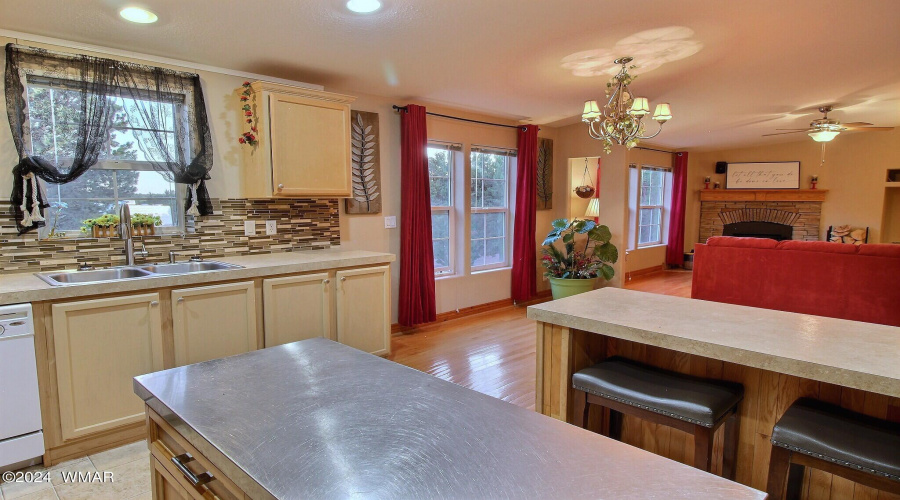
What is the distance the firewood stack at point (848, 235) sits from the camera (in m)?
7.54

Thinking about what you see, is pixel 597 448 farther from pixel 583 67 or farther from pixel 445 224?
pixel 445 224

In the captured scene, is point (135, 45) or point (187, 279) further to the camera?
point (135, 45)

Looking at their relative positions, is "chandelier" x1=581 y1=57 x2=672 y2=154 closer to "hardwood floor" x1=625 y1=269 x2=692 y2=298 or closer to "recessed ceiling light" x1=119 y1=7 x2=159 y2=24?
"recessed ceiling light" x1=119 y1=7 x2=159 y2=24

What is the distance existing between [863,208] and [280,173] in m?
8.89

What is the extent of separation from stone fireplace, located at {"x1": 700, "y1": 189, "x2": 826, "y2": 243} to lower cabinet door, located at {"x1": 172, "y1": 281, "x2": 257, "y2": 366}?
870 centimetres

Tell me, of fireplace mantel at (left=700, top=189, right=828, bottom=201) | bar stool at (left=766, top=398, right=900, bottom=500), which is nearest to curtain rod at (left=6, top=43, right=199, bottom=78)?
bar stool at (left=766, top=398, right=900, bottom=500)

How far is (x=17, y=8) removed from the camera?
2264 millimetres

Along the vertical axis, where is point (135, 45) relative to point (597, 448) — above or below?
above

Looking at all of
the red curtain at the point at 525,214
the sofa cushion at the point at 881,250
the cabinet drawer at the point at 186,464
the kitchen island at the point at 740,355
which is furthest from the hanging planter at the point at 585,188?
the cabinet drawer at the point at 186,464

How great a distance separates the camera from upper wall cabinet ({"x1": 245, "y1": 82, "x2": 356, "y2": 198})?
126 inches

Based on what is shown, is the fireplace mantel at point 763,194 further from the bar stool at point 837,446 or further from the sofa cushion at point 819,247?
the bar stool at point 837,446

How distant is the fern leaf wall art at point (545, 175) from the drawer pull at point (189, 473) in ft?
17.2

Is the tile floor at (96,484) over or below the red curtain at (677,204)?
below

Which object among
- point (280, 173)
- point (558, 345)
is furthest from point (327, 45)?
point (558, 345)
